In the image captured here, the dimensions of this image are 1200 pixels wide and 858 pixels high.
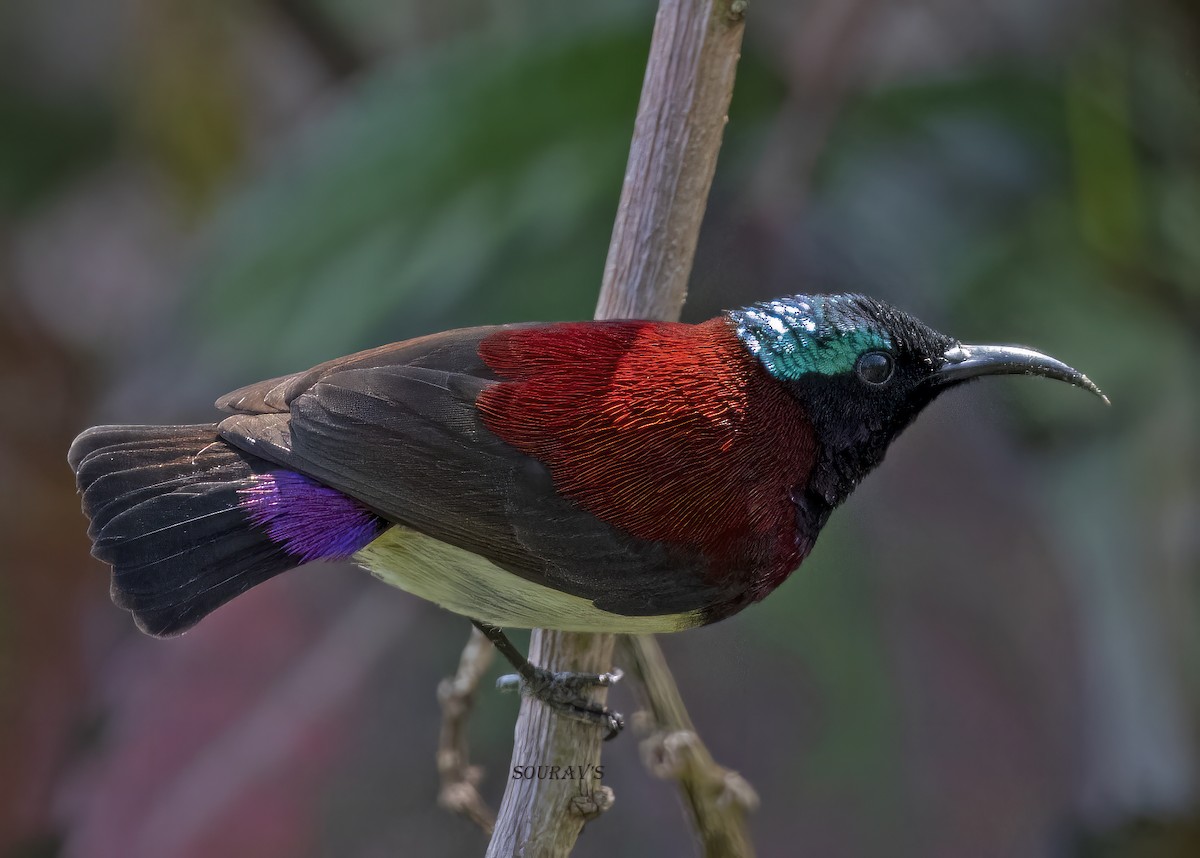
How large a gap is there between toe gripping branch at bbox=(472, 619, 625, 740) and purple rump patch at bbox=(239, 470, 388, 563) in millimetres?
235

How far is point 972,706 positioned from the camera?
6.41ft

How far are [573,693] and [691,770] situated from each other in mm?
157

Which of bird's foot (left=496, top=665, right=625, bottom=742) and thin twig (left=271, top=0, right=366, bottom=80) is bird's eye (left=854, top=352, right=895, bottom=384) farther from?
thin twig (left=271, top=0, right=366, bottom=80)

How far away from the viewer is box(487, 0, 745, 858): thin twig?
1331mm

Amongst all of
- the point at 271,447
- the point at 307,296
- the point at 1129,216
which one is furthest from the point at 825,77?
the point at 271,447

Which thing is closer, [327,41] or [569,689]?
[569,689]

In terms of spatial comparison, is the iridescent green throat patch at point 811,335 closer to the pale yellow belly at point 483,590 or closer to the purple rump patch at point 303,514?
the pale yellow belly at point 483,590

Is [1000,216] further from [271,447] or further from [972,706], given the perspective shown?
[271,447]

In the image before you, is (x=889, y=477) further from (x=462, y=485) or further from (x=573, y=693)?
(x=462, y=485)

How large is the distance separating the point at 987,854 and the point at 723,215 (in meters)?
1.00

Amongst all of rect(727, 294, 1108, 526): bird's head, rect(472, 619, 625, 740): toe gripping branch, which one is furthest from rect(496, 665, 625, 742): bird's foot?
rect(727, 294, 1108, 526): bird's head

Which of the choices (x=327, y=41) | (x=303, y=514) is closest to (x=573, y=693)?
(x=303, y=514)

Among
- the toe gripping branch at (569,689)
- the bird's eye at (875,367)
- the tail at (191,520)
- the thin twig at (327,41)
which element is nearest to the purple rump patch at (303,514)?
the tail at (191,520)

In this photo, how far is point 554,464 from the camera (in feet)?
3.73
